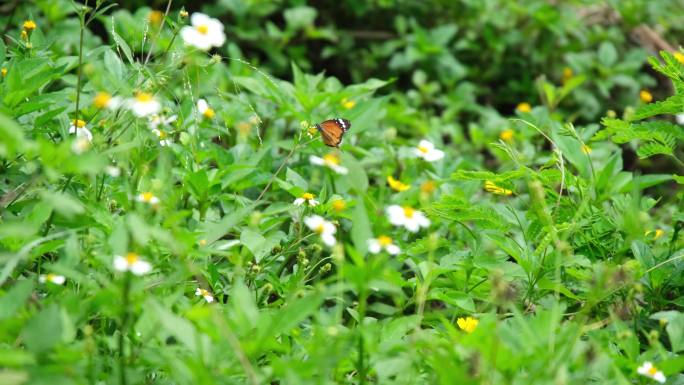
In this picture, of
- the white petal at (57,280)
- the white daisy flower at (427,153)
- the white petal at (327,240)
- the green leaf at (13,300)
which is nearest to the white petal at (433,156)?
the white daisy flower at (427,153)

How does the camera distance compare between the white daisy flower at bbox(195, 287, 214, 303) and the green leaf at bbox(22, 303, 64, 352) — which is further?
the white daisy flower at bbox(195, 287, 214, 303)

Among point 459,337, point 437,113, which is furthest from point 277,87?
point 437,113

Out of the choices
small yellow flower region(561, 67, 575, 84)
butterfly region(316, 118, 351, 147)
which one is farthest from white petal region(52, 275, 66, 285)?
small yellow flower region(561, 67, 575, 84)

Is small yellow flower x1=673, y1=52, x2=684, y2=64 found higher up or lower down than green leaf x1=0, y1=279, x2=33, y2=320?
lower down

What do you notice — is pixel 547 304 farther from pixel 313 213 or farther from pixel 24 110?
pixel 24 110

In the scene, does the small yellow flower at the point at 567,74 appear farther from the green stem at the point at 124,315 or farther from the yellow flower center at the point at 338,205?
the green stem at the point at 124,315

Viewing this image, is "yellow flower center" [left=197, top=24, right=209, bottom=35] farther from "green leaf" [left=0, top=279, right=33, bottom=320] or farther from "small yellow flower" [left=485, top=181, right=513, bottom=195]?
"small yellow flower" [left=485, top=181, right=513, bottom=195]

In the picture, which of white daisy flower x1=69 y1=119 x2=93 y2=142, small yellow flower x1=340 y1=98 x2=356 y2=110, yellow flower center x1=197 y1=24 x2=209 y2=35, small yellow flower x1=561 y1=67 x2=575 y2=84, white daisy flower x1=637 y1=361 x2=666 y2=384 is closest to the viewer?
white daisy flower x1=637 y1=361 x2=666 y2=384
